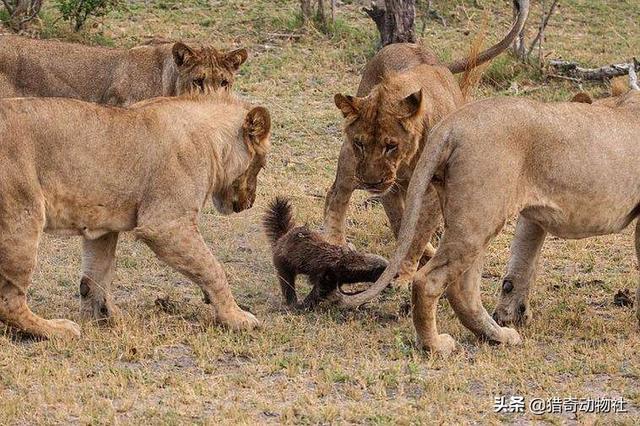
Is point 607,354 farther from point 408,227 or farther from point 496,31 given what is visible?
point 496,31

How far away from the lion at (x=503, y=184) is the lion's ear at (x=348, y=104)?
34.0 inches

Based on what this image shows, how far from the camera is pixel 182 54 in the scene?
809cm

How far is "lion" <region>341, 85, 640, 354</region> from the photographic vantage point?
217 inches

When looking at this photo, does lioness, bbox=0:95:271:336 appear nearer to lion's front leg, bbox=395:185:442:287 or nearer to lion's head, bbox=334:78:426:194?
lion's head, bbox=334:78:426:194

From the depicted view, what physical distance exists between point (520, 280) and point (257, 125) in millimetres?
1531

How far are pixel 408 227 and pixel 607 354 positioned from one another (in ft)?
3.64

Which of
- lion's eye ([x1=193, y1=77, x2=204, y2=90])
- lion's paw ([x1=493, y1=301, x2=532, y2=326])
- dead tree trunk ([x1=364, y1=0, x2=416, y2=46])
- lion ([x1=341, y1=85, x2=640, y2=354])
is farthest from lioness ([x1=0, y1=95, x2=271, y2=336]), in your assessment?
dead tree trunk ([x1=364, y1=0, x2=416, y2=46])

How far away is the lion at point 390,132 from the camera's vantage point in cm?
647

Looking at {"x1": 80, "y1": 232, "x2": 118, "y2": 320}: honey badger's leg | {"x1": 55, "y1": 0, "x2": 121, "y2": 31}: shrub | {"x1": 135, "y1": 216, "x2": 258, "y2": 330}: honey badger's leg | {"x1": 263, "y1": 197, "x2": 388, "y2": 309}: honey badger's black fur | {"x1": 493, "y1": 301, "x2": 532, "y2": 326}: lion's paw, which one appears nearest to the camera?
{"x1": 135, "y1": 216, "x2": 258, "y2": 330}: honey badger's leg

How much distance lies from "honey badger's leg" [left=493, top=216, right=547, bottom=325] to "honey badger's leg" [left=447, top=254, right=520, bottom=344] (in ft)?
1.41

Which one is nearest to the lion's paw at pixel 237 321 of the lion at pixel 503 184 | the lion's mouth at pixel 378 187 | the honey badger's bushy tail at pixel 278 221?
the lion at pixel 503 184

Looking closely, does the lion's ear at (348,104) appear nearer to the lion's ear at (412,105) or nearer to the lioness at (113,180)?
the lion's ear at (412,105)

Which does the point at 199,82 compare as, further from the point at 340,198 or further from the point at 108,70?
the point at 340,198

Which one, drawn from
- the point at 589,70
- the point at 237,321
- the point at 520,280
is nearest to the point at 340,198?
the point at 520,280
